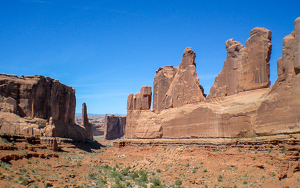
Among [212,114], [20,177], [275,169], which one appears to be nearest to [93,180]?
[20,177]

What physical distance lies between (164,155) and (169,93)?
820 cm

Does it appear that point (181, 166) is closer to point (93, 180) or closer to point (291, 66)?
point (93, 180)

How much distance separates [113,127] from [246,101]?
7366 centimetres

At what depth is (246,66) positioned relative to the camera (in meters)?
26.3

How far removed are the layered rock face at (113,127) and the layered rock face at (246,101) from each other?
2398 inches

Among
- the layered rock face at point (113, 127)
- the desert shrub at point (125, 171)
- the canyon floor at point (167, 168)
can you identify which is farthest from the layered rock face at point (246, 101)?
the layered rock face at point (113, 127)

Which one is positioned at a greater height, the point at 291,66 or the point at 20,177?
the point at 291,66

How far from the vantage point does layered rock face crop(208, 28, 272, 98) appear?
981 inches

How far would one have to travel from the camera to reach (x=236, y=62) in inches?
1084

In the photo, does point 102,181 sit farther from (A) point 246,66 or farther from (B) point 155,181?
(A) point 246,66

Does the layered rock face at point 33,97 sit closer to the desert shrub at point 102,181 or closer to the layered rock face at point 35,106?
the layered rock face at point 35,106

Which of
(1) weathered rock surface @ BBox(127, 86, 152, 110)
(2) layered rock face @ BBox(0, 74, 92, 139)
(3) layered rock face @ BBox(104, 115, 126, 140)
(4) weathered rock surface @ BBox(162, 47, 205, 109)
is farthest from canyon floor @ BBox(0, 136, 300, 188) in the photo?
(3) layered rock face @ BBox(104, 115, 126, 140)

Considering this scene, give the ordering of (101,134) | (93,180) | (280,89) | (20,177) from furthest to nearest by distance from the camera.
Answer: (101,134) → (93,180) → (280,89) → (20,177)

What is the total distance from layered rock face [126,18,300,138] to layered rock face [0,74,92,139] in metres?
19.2
